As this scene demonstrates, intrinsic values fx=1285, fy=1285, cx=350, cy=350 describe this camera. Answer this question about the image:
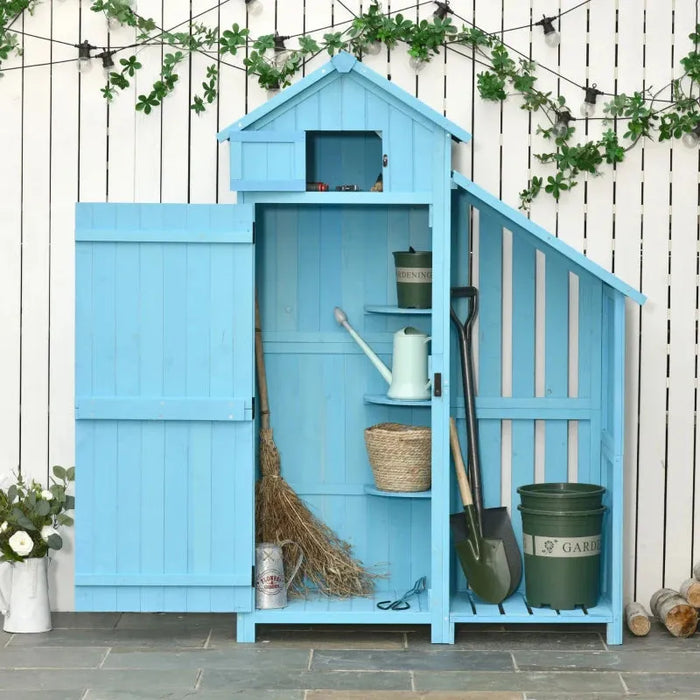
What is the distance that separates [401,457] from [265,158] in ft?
4.22

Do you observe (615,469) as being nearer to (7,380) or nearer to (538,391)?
(538,391)

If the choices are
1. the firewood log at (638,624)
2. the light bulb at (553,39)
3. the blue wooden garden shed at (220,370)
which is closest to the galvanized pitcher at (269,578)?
the blue wooden garden shed at (220,370)

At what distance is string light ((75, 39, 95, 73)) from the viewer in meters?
5.38

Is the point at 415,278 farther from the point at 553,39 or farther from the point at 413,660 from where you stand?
the point at 413,660

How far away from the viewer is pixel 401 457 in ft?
16.7

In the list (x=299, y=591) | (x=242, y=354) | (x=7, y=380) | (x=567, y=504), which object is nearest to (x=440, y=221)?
(x=242, y=354)

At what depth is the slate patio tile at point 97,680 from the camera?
4.41 meters

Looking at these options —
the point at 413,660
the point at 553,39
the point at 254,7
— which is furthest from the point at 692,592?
the point at 254,7

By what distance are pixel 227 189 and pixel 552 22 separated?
1.54m

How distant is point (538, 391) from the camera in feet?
17.7

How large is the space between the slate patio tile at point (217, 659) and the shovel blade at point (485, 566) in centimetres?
76

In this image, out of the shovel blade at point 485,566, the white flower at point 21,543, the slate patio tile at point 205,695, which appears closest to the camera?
the slate patio tile at point 205,695

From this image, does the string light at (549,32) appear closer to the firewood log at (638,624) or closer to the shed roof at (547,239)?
the shed roof at (547,239)

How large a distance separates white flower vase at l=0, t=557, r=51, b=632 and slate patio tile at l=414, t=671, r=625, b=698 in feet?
5.16
